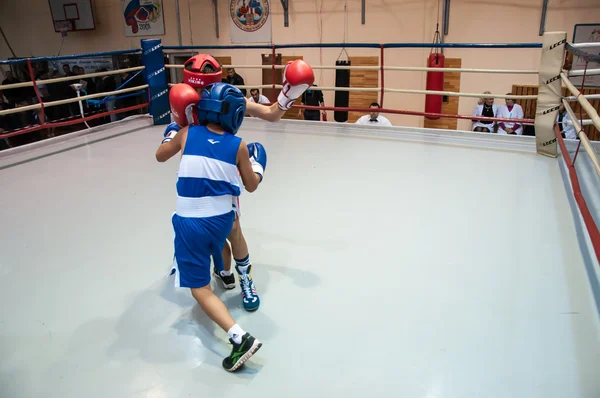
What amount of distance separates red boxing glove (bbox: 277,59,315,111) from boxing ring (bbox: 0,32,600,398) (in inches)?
29.9

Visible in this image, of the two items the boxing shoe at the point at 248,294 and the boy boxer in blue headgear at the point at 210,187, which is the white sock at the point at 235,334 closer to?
the boy boxer in blue headgear at the point at 210,187

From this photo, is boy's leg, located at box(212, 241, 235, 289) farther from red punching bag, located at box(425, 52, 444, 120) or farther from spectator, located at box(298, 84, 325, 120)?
red punching bag, located at box(425, 52, 444, 120)

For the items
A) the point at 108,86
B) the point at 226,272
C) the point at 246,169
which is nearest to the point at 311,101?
the point at 108,86

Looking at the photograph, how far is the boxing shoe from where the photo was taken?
1860 mm

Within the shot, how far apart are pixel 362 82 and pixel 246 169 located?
6392mm

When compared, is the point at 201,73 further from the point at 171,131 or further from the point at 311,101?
the point at 311,101

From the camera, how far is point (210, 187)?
5.18 feet

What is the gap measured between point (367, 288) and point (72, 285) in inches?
51.5

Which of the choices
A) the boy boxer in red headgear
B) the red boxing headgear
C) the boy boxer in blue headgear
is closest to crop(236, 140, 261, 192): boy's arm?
the boy boxer in blue headgear

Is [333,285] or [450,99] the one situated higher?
[450,99]

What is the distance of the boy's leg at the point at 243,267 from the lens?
1866 mm

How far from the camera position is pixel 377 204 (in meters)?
2.87

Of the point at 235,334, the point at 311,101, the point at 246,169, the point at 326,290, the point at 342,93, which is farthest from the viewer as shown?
the point at 342,93

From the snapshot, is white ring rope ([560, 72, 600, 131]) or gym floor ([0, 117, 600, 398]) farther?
Answer: white ring rope ([560, 72, 600, 131])
